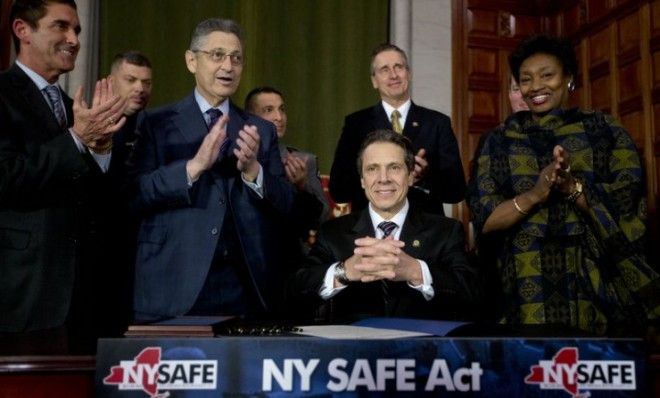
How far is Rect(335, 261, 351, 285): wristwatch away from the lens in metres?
2.30

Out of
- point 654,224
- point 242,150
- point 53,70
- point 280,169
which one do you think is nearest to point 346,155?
point 280,169

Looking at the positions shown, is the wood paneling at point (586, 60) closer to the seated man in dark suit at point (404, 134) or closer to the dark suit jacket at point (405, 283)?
the seated man in dark suit at point (404, 134)

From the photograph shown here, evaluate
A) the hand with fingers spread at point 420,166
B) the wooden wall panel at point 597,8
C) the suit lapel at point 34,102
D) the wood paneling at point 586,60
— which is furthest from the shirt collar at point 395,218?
the wooden wall panel at point 597,8

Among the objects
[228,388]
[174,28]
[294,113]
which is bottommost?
[228,388]

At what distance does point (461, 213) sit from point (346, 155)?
281 centimetres

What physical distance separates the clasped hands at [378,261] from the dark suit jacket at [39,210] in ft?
2.76

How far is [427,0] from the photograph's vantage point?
6027mm

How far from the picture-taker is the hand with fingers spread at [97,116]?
92.7 inches

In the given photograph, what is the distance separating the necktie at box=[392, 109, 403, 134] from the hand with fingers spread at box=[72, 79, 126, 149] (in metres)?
1.25

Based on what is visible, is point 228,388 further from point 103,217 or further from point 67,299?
point 103,217

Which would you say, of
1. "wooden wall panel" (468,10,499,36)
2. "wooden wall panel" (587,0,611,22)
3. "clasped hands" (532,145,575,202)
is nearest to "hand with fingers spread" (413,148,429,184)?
"clasped hands" (532,145,575,202)

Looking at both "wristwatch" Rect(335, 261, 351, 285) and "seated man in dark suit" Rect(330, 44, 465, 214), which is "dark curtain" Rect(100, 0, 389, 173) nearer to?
"seated man in dark suit" Rect(330, 44, 465, 214)

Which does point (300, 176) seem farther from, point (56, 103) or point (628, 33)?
point (628, 33)

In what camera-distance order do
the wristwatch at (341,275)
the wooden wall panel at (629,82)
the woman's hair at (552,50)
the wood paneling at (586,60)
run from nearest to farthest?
Result: the wristwatch at (341,275), the woman's hair at (552,50), the wood paneling at (586,60), the wooden wall panel at (629,82)
